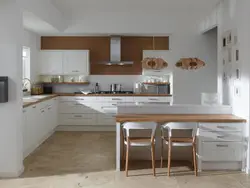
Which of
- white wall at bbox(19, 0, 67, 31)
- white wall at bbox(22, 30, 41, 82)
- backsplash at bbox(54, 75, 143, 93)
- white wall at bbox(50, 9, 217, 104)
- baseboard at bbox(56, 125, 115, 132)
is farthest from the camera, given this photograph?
backsplash at bbox(54, 75, 143, 93)

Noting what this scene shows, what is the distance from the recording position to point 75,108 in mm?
8883

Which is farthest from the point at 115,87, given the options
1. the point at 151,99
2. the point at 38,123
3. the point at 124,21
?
the point at 38,123

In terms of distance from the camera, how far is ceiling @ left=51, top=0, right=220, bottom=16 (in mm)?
6938

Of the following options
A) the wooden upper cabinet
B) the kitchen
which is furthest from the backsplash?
the wooden upper cabinet

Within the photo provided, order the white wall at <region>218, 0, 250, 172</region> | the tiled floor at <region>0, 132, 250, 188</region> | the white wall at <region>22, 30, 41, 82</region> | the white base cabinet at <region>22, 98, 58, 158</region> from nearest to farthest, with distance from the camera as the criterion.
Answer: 1. the tiled floor at <region>0, 132, 250, 188</region>
2. the white wall at <region>218, 0, 250, 172</region>
3. the white base cabinet at <region>22, 98, 58, 158</region>
4. the white wall at <region>22, 30, 41, 82</region>

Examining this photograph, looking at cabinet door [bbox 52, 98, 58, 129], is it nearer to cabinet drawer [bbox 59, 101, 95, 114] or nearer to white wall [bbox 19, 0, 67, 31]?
cabinet drawer [bbox 59, 101, 95, 114]

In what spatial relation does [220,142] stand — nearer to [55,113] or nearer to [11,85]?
[11,85]

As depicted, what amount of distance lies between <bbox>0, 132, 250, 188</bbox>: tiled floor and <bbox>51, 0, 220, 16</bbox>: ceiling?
306 centimetres

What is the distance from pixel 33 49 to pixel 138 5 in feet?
10.1

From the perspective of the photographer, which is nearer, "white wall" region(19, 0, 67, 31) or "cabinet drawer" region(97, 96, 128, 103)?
"white wall" region(19, 0, 67, 31)

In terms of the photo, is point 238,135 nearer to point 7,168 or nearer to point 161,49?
point 7,168

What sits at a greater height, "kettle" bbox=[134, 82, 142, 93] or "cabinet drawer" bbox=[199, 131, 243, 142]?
"kettle" bbox=[134, 82, 142, 93]

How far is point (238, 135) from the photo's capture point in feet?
17.1

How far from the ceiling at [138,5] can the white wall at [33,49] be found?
43.0 inches
